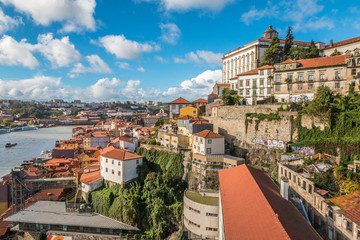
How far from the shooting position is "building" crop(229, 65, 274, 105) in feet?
84.1

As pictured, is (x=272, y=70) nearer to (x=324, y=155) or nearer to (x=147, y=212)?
(x=324, y=155)

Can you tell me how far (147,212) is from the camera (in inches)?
768

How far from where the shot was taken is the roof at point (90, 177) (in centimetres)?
2312

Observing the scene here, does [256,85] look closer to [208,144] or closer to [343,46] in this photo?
[208,144]

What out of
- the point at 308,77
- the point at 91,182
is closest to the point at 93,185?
the point at 91,182

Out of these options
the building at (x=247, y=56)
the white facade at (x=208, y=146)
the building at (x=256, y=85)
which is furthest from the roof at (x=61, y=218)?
the building at (x=247, y=56)

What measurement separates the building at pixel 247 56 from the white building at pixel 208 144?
1853 centimetres

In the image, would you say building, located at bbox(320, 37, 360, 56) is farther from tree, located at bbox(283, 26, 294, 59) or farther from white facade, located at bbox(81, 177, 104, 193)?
white facade, located at bbox(81, 177, 104, 193)

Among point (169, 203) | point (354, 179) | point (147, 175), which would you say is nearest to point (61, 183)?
point (147, 175)

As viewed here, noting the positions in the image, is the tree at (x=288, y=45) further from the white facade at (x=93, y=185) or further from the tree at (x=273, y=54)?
the white facade at (x=93, y=185)

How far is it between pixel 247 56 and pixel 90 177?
28.8 metres

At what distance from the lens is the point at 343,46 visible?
29.2 metres

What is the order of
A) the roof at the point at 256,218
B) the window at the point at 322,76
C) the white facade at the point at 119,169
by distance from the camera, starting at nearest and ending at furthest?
the roof at the point at 256,218 → the window at the point at 322,76 → the white facade at the point at 119,169

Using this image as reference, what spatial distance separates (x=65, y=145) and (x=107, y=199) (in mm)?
35107
